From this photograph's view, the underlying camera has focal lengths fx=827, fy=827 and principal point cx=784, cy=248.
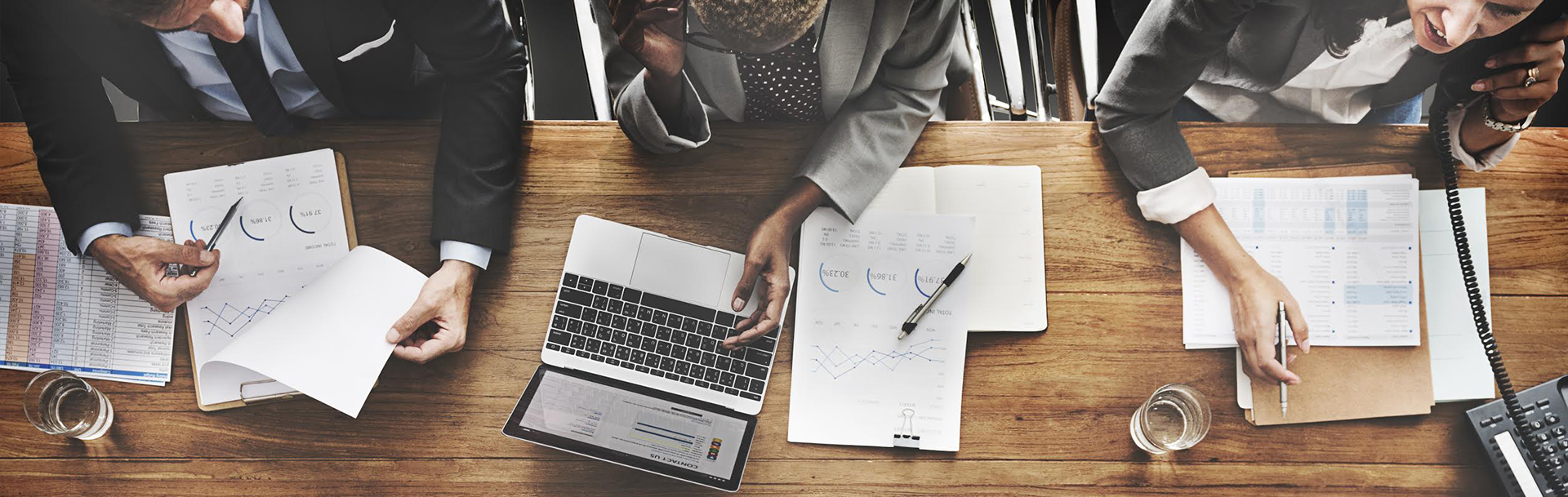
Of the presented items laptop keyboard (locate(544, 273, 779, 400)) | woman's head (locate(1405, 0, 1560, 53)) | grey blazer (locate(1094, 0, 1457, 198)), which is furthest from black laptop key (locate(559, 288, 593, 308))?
woman's head (locate(1405, 0, 1560, 53))

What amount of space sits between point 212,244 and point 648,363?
0.70 m

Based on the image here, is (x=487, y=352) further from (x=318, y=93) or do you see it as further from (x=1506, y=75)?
(x=1506, y=75)

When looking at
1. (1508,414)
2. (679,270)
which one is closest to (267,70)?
(679,270)

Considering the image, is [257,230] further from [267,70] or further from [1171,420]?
[1171,420]

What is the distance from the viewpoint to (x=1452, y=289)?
129 centimetres

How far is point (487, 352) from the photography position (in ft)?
4.20

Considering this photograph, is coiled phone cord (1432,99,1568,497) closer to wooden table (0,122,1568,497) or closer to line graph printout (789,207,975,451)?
wooden table (0,122,1568,497)

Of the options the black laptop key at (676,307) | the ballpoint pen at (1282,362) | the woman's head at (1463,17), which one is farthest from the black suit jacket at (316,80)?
the woman's head at (1463,17)

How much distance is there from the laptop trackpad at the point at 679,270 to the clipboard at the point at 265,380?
0.45 meters

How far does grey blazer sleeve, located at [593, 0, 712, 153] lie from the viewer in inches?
47.8

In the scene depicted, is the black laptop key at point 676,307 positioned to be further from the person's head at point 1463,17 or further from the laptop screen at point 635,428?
the person's head at point 1463,17

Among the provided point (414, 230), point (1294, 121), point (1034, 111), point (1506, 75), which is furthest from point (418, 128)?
point (1506, 75)

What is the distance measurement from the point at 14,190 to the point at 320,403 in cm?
58

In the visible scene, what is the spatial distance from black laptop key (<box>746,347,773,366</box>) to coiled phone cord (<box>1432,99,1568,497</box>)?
42.3 inches
